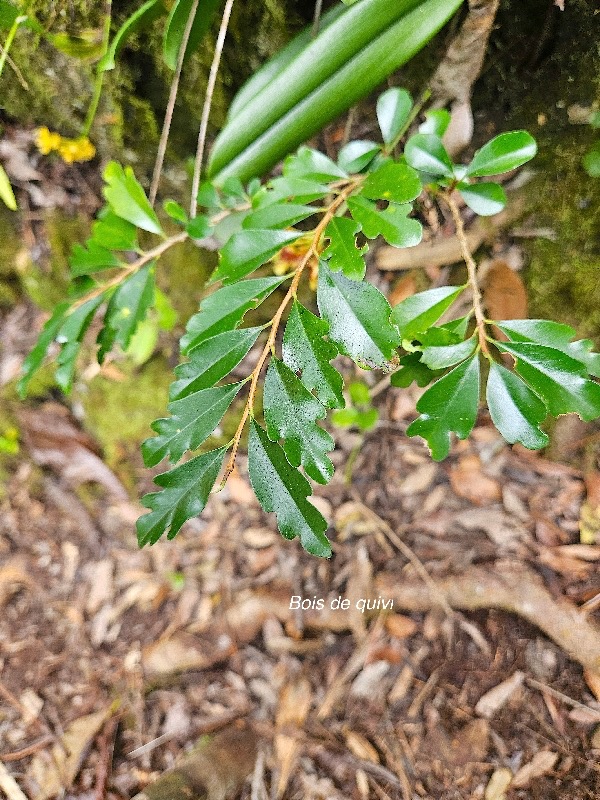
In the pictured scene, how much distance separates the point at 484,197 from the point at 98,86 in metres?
0.84

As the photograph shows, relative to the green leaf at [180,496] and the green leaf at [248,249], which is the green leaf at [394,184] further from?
the green leaf at [180,496]

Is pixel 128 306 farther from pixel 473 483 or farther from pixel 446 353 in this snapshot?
pixel 473 483

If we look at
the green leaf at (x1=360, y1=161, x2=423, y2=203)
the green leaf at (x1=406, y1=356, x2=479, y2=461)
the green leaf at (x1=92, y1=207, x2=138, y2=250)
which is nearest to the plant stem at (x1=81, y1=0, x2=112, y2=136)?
the green leaf at (x1=92, y1=207, x2=138, y2=250)

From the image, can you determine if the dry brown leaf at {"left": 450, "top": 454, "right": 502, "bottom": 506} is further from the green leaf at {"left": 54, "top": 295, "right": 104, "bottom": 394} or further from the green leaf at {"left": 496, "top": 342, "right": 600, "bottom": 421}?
the green leaf at {"left": 54, "top": 295, "right": 104, "bottom": 394}

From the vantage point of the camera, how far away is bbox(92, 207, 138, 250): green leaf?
3.04 feet

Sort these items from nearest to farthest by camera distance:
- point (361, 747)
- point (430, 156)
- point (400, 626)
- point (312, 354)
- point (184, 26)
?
1. point (312, 354)
2. point (430, 156)
3. point (184, 26)
4. point (361, 747)
5. point (400, 626)

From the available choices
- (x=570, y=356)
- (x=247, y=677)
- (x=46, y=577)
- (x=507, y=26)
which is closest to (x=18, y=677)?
(x=46, y=577)

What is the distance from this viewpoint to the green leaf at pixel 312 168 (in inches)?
28.9

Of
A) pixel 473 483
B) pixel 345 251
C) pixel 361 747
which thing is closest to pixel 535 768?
pixel 361 747

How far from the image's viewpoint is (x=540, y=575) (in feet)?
3.45

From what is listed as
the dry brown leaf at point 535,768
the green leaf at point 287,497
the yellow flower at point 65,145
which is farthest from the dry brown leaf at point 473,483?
the yellow flower at point 65,145

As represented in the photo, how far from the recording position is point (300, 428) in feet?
1.98

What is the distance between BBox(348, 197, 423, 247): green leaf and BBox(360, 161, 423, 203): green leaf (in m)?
0.01

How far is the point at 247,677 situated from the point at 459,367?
1034 millimetres
